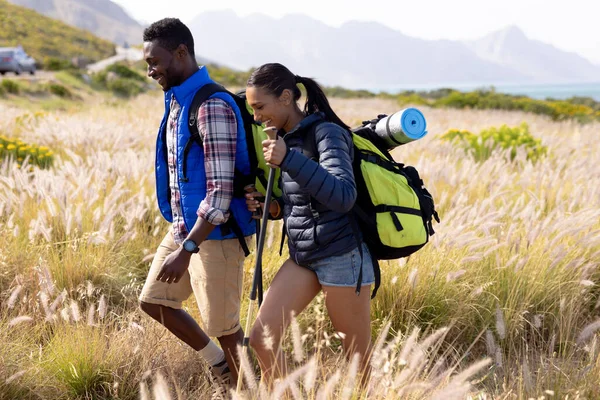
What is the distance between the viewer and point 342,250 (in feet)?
7.50

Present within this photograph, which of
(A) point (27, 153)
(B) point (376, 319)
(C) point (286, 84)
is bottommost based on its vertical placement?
(B) point (376, 319)

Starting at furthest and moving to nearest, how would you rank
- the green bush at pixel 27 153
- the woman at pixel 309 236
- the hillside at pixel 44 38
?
1. the hillside at pixel 44 38
2. the green bush at pixel 27 153
3. the woman at pixel 309 236

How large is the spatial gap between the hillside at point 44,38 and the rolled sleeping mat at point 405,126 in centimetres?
4642

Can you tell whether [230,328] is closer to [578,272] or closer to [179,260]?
[179,260]

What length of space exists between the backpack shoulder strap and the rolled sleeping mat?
2.37ft

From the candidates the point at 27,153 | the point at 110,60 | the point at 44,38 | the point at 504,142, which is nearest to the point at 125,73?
the point at 110,60

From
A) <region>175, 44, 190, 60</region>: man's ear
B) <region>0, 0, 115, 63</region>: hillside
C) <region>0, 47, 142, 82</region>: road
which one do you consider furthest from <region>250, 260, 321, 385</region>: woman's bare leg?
<region>0, 0, 115, 63</region>: hillside

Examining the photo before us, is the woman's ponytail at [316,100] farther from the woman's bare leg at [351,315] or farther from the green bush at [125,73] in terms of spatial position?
the green bush at [125,73]

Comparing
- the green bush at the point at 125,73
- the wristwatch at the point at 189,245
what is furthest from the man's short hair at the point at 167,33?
the green bush at the point at 125,73

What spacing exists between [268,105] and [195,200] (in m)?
0.51

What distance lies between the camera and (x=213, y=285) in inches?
101

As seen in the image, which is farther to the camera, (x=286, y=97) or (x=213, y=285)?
(x=213, y=285)

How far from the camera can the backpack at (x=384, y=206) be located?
2.31m

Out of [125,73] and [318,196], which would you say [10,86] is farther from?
[318,196]
